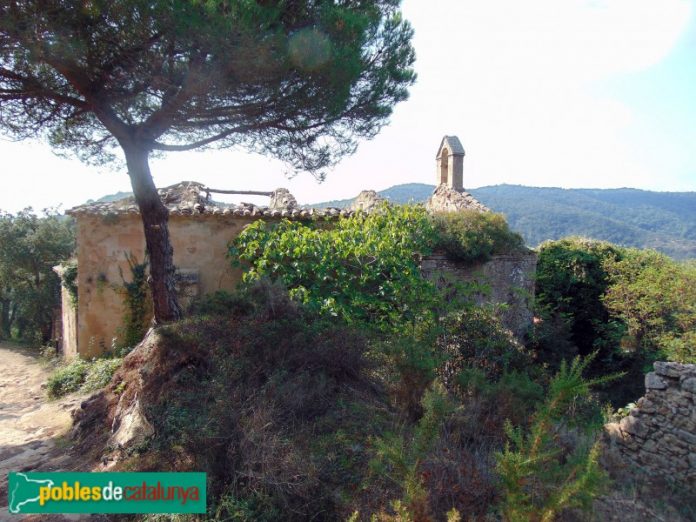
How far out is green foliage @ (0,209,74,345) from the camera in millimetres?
17266

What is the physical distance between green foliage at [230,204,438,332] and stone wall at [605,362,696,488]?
9.85ft

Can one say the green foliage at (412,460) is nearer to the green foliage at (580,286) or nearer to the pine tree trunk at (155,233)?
the pine tree trunk at (155,233)

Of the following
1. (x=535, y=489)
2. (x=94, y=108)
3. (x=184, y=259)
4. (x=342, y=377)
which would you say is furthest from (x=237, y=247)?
(x=535, y=489)

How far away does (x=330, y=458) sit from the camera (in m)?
3.62

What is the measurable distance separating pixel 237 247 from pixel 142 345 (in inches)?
105

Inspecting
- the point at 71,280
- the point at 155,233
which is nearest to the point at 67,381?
the point at 155,233

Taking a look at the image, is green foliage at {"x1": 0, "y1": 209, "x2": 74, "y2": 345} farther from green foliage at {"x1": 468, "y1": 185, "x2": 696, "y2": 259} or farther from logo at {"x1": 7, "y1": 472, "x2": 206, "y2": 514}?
green foliage at {"x1": 468, "y1": 185, "x2": 696, "y2": 259}

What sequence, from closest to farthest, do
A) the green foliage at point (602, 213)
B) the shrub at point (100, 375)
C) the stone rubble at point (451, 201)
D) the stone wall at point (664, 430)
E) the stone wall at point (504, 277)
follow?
the stone wall at point (664, 430), the shrub at point (100, 375), the stone wall at point (504, 277), the stone rubble at point (451, 201), the green foliage at point (602, 213)

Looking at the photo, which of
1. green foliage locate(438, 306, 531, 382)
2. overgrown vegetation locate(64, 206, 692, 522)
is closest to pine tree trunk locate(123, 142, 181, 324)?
overgrown vegetation locate(64, 206, 692, 522)

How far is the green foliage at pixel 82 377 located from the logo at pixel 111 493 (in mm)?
3317

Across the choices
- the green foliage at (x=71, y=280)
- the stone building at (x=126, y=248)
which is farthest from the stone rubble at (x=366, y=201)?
the green foliage at (x=71, y=280)

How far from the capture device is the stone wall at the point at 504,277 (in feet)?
24.1

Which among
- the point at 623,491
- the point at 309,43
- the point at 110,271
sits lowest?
the point at 623,491

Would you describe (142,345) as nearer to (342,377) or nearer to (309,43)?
(342,377)
